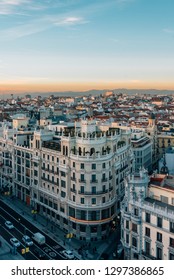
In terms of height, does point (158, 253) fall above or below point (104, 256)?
above

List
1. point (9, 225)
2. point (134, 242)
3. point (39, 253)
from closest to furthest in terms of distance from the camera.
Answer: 1. point (134, 242)
2. point (39, 253)
3. point (9, 225)

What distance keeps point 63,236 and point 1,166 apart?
34.3m

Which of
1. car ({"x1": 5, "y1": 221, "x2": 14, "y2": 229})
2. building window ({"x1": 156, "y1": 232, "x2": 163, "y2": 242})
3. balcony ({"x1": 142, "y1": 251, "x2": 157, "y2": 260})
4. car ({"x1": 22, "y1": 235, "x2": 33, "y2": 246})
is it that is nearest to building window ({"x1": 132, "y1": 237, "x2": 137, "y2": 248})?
balcony ({"x1": 142, "y1": 251, "x2": 157, "y2": 260})

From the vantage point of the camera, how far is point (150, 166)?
105 m

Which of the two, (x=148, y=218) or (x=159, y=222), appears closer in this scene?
(x=159, y=222)

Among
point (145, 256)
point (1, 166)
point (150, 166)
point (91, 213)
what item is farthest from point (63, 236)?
point (150, 166)

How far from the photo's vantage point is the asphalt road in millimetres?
55606

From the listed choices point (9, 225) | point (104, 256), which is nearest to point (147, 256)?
point (104, 256)

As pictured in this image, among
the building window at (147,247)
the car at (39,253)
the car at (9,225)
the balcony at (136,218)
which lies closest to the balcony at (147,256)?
the building window at (147,247)

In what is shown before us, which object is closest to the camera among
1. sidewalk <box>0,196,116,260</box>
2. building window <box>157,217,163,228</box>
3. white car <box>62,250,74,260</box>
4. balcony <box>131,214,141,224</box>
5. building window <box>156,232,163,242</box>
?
building window <box>157,217,163,228</box>

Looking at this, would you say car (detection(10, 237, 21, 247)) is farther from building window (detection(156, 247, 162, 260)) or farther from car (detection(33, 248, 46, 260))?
building window (detection(156, 247, 162, 260))

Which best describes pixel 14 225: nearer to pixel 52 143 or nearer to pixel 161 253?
pixel 52 143

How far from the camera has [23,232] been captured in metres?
64.3

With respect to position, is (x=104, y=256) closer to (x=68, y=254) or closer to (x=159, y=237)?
(x=68, y=254)
